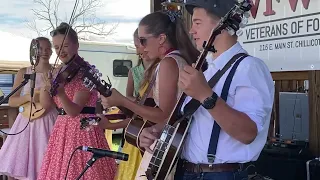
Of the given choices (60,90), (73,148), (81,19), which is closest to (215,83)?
(60,90)

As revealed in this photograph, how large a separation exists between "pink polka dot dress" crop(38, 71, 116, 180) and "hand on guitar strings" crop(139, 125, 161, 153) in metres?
0.98

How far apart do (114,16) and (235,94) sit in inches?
462

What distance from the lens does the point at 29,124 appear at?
3.78 meters

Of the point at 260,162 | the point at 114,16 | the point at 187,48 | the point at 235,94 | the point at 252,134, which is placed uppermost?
the point at 114,16

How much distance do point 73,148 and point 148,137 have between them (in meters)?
1.11

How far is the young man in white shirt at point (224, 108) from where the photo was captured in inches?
61.1

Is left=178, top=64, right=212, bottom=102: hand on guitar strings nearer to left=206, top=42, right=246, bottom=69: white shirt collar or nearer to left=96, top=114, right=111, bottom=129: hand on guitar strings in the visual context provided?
left=206, top=42, right=246, bottom=69: white shirt collar

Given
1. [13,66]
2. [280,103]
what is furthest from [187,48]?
[13,66]

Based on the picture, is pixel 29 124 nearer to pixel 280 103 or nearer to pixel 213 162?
pixel 280 103

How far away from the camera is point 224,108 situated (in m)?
1.54

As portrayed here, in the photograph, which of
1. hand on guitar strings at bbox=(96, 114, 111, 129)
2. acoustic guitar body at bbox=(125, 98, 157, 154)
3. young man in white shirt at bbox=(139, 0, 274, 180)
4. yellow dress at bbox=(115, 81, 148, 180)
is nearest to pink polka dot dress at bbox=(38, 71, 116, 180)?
hand on guitar strings at bbox=(96, 114, 111, 129)

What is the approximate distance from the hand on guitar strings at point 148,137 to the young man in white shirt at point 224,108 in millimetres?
313

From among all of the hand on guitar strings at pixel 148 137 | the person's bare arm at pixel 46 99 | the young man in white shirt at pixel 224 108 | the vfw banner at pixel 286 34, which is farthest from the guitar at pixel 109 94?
the vfw banner at pixel 286 34

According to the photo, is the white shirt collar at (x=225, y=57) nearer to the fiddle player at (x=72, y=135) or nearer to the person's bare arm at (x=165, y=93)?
the person's bare arm at (x=165, y=93)
